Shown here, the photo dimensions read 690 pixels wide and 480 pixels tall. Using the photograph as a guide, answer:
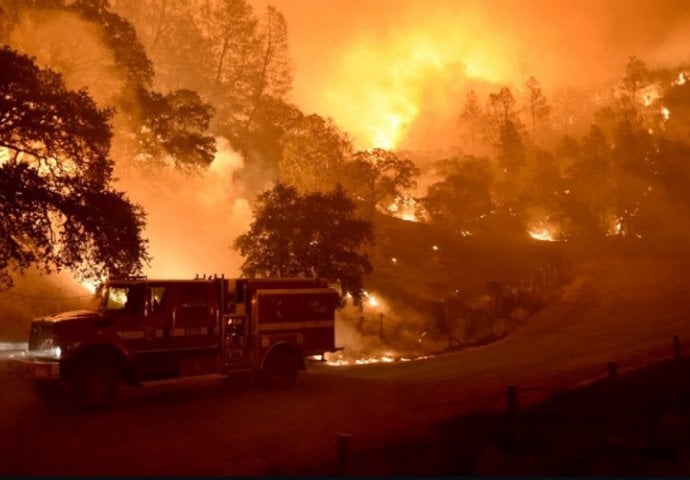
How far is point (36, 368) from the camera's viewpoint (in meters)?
13.4

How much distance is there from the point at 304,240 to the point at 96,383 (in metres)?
13.4

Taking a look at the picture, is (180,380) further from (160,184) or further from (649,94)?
(649,94)

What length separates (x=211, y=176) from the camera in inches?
2085

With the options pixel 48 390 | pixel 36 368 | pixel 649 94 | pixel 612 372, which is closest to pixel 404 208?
pixel 649 94

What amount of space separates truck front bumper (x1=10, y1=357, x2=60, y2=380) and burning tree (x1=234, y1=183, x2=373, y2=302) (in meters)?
12.5

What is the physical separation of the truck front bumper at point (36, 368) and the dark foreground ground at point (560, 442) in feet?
22.0

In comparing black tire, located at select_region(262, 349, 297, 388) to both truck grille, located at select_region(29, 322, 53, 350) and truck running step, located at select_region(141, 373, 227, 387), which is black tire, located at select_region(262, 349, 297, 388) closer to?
truck running step, located at select_region(141, 373, 227, 387)

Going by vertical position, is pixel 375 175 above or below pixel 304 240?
above

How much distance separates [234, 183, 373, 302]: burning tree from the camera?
2602 centimetres

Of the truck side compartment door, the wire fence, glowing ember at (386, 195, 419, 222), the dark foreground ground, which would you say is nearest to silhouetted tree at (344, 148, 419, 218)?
glowing ember at (386, 195, 419, 222)

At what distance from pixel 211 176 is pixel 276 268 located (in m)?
28.9

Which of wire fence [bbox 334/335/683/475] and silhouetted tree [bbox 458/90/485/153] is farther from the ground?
silhouetted tree [bbox 458/90/485/153]

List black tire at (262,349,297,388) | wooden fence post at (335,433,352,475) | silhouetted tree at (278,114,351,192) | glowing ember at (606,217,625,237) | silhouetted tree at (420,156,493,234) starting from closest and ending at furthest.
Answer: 1. wooden fence post at (335,433,352,475)
2. black tire at (262,349,297,388)
3. silhouetted tree at (278,114,351,192)
4. silhouetted tree at (420,156,493,234)
5. glowing ember at (606,217,625,237)

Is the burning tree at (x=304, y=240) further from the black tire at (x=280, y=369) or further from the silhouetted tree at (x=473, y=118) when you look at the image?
the silhouetted tree at (x=473, y=118)
